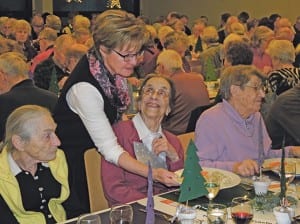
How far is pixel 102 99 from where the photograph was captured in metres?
3.36

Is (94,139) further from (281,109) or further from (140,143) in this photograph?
(281,109)

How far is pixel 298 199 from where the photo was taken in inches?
115

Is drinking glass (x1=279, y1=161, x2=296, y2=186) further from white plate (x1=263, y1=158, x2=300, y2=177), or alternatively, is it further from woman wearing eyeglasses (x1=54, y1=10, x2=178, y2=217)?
woman wearing eyeglasses (x1=54, y1=10, x2=178, y2=217)

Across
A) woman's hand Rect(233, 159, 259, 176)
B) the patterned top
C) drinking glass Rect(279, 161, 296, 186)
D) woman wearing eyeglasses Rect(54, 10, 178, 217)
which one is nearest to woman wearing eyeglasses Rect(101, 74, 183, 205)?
woman wearing eyeglasses Rect(54, 10, 178, 217)

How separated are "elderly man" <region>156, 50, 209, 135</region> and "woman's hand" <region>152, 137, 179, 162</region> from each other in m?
2.26

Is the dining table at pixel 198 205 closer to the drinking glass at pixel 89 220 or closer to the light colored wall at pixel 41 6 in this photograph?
the drinking glass at pixel 89 220

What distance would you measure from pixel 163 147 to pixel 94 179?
1.36 feet

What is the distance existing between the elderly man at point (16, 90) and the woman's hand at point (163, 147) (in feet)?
4.60

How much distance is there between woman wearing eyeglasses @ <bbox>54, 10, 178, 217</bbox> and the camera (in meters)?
3.23

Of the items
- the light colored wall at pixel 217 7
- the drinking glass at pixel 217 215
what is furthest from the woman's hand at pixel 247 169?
the light colored wall at pixel 217 7

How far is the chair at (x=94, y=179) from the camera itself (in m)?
3.31

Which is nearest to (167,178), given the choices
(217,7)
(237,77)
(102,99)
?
(102,99)

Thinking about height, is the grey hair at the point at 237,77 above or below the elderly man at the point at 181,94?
above

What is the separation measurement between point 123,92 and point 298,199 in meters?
1.18
